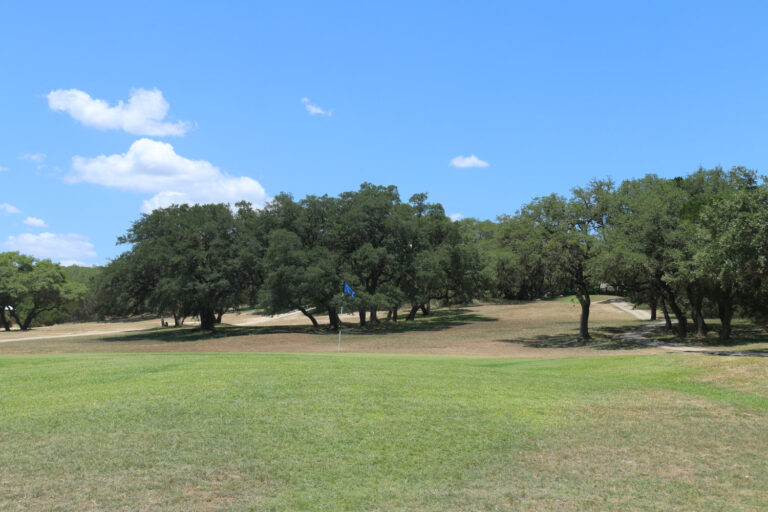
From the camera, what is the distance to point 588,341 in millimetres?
37938

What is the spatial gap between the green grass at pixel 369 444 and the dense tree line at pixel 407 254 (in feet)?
59.8

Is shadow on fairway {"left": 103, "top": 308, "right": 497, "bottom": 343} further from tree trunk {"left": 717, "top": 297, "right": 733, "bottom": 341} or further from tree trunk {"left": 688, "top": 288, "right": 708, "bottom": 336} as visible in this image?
tree trunk {"left": 717, "top": 297, "right": 733, "bottom": 341}

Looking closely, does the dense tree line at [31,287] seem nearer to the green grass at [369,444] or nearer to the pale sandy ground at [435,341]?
the pale sandy ground at [435,341]

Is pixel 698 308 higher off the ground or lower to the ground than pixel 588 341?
higher

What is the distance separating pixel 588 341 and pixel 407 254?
19.4 metres

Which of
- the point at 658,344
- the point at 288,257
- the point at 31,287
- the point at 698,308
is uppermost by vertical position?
the point at 288,257

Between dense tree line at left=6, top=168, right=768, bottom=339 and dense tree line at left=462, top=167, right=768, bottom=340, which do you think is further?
dense tree line at left=6, top=168, right=768, bottom=339

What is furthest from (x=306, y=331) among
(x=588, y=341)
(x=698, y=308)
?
(x=698, y=308)

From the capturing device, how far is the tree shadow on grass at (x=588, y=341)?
3425 cm

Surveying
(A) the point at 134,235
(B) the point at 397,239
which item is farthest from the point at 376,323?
(A) the point at 134,235

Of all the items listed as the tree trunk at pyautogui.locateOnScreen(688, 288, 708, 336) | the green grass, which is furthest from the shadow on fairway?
the green grass

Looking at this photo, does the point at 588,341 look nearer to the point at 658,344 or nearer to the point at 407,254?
the point at 658,344

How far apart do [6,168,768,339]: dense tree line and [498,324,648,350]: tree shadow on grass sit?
5.80 ft

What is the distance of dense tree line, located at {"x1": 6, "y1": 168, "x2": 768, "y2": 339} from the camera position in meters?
32.9
